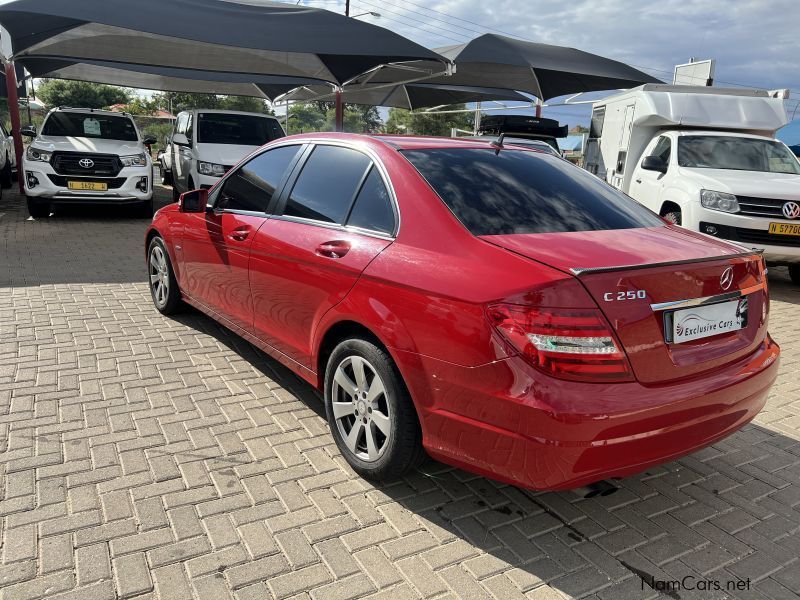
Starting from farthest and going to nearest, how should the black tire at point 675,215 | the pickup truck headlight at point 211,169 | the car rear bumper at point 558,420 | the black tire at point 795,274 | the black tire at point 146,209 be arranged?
the black tire at point 146,209, the pickup truck headlight at point 211,169, the black tire at point 795,274, the black tire at point 675,215, the car rear bumper at point 558,420

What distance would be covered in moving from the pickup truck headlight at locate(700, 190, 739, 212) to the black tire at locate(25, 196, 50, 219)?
411 inches

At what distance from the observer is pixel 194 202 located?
4.34 m

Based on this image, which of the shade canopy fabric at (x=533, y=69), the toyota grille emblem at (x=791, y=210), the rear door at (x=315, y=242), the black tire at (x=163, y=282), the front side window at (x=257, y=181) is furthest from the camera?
the shade canopy fabric at (x=533, y=69)

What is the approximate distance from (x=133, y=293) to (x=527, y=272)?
202 inches

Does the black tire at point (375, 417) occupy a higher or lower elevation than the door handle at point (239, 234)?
lower

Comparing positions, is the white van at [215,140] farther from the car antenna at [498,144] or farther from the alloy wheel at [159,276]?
the car antenna at [498,144]

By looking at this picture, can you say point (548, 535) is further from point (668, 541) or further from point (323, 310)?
point (323, 310)

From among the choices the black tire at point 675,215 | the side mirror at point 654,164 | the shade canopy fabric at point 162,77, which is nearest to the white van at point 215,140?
the shade canopy fabric at point 162,77

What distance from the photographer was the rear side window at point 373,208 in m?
2.80

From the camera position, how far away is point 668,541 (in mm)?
2553

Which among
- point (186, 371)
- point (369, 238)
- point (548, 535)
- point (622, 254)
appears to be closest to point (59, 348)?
point (186, 371)

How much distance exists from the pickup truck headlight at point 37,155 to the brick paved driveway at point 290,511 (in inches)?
292

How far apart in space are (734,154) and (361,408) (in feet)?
25.8

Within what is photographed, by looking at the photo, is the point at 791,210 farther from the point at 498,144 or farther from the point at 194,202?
the point at 194,202
